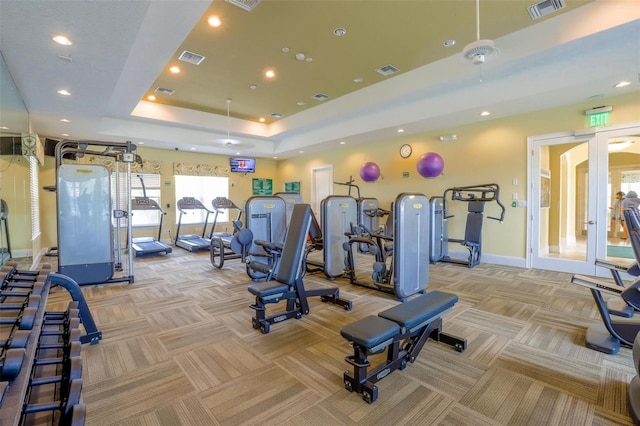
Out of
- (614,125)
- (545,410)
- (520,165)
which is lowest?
(545,410)

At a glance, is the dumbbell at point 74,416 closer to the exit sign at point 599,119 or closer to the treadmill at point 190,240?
the treadmill at point 190,240

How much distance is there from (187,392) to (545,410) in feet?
7.99

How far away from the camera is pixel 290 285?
3283 millimetres

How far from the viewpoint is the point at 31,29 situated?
9.62ft

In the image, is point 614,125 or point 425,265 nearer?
point 425,265

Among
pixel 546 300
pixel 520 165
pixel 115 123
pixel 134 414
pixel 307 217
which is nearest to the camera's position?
pixel 134 414

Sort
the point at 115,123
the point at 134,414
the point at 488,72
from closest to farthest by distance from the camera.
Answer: the point at 134,414, the point at 488,72, the point at 115,123

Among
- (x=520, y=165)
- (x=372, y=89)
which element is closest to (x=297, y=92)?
(x=372, y=89)

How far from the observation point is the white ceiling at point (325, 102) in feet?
9.87

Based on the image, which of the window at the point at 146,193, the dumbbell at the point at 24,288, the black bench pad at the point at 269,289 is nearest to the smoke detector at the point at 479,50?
the black bench pad at the point at 269,289

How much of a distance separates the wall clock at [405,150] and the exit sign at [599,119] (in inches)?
139

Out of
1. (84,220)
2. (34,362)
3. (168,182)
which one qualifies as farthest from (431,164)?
(168,182)

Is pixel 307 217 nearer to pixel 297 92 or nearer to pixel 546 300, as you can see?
pixel 546 300

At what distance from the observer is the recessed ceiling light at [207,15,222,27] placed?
3.88 meters
